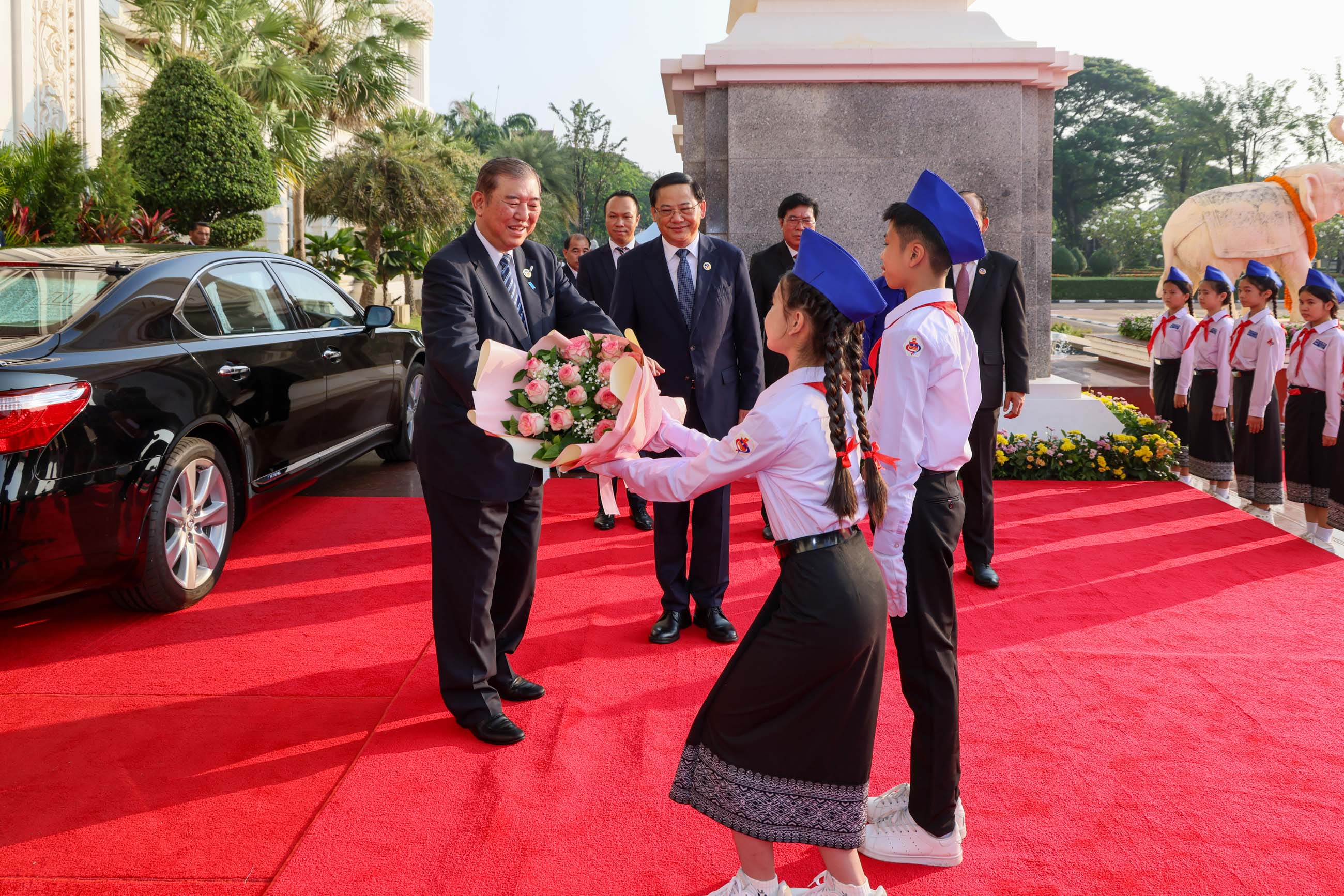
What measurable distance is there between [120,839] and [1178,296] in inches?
324

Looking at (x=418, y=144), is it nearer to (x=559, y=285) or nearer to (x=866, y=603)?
(x=559, y=285)

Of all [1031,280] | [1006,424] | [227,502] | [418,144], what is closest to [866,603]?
[227,502]

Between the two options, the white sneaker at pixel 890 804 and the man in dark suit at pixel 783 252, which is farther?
the man in dark suit at pixel 783 252

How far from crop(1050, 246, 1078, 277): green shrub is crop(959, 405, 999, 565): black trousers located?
4550 centimetres

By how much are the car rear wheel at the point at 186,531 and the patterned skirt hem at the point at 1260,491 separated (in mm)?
6841

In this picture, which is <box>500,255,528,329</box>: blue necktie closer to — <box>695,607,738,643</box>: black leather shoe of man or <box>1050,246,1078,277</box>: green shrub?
Answer: <box>695,607,738,643</box>: black leather shoe of man

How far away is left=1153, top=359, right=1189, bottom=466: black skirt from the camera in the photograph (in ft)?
27.1

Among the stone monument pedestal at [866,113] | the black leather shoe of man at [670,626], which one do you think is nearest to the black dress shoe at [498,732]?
the black leather shoe of man at [670,626]

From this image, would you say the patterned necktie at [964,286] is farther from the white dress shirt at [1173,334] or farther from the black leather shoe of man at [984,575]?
the white dress shirt at [1173,334]

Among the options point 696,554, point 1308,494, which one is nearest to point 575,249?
point 696,554

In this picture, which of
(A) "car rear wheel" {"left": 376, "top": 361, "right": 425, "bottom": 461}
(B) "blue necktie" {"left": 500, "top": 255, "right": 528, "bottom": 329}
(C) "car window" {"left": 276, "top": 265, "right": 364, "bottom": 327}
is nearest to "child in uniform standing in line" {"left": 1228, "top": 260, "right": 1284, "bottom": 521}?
(B) "blue necktie" {"left": 500, "top": 255, "right": 528, "bottom": 329}

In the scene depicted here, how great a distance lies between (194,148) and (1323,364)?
14.0 m

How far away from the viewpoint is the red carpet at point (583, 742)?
105 inches

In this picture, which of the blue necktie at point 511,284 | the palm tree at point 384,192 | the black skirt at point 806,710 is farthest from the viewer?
the palm tree at point 384,192
